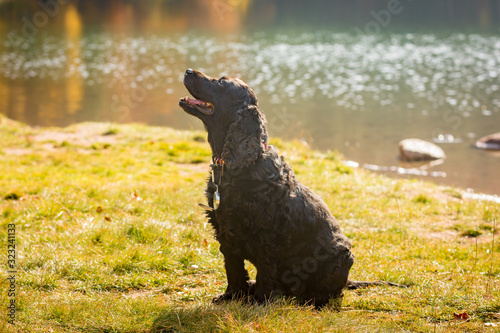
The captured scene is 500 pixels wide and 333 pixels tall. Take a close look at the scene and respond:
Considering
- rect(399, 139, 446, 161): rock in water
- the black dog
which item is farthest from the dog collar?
rect(399, 139, 446, 161): rock in water

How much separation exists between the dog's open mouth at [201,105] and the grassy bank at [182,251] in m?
1.71

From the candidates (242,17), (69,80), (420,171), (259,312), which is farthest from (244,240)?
(242,17)

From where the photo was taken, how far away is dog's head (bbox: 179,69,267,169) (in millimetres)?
4375

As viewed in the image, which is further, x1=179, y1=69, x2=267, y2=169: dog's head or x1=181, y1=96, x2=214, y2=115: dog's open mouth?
x1=181, y1=96, x2=214, y2=115: dog's open mouth

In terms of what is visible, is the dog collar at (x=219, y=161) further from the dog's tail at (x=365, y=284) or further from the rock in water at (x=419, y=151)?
the rock in water at (x=419, y=151)

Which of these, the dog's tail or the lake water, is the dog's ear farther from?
the lake water

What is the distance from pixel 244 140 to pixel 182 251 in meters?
1.97

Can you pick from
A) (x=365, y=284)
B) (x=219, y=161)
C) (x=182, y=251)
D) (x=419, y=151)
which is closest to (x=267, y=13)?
(x=419, y=151)

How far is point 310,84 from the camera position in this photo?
23688mm

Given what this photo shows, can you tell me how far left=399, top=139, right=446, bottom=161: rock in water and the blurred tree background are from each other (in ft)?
99.3

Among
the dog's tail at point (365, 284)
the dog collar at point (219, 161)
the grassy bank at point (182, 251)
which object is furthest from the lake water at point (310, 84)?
the dog collar at point (219, 161)

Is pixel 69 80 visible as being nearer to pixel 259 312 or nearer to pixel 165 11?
pixel 259 312

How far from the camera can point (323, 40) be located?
36719mm

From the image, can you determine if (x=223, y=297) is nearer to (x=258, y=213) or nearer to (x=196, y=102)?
(x=258, y=213)
